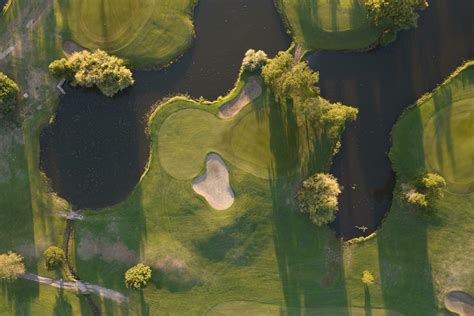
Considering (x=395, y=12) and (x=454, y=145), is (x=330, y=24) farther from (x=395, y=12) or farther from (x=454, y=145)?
(x=454, y=145)

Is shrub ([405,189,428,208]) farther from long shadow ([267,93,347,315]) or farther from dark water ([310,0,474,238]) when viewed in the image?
long shadow ([267,93,347,315])

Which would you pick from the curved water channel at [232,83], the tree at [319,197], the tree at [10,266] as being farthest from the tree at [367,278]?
the tree at [10,266]

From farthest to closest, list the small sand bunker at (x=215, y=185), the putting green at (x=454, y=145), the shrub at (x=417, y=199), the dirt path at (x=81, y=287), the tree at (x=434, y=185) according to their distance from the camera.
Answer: the dirt path at (x=81, y=287) → the small sand bunker at (x=215, y=185) → the putting green at (x=454, y=145) → the shrub at (x=417, y=199) → the tree at (x=434, y=185)

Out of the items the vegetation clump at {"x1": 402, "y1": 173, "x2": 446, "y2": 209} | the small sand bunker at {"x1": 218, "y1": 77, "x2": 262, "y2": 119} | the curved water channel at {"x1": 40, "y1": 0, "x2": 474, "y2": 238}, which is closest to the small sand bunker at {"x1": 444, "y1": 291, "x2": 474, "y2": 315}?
the vegetation clump at {"x1": 402, "y1": 173, "x2": 446, "y2": 209}

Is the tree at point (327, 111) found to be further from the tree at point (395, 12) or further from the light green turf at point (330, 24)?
the tree at point (395, 12)

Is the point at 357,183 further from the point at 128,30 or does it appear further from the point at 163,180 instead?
the point at 128,30

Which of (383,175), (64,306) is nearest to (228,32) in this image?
(383,175)
